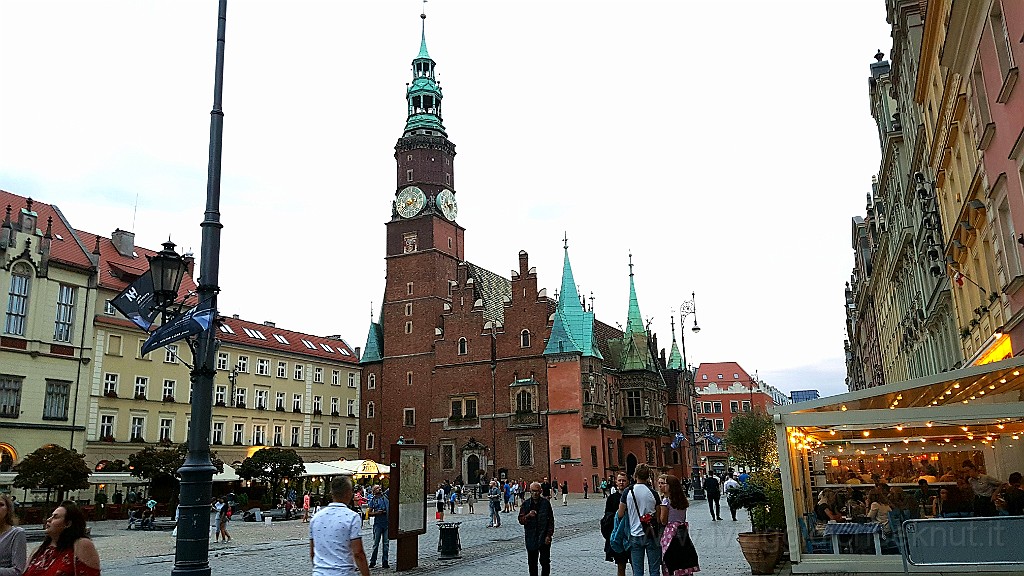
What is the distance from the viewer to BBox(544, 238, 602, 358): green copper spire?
6156 centimetres

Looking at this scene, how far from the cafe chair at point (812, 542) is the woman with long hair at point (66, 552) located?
440 inches

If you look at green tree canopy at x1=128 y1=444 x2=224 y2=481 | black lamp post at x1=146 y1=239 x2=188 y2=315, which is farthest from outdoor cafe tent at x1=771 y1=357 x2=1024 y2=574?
green tree canopy at x1=128 y1=444 x2=224 y2=481

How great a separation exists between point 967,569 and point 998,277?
28.3 feet

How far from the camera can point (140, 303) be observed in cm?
1081

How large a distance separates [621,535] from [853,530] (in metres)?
4.69

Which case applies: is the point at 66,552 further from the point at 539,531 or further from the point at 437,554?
the point at 437,554

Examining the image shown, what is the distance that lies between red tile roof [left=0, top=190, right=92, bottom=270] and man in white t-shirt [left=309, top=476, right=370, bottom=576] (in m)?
42.7

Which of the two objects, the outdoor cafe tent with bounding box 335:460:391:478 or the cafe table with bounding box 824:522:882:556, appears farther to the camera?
the outdoor cafe tent with bounding box 335:460:391:478

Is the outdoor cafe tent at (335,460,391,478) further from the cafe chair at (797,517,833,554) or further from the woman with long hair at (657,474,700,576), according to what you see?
the woman with long hair at (657,474,700,576)

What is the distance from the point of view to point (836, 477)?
14.1 m

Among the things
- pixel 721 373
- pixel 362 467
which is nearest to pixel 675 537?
pixel 362 467

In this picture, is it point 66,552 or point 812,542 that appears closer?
point 66,552

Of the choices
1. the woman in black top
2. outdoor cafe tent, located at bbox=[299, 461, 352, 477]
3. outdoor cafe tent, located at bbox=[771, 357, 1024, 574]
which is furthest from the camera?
outdoor cafe tent, located at bbox=[299, 461, 352, 477]

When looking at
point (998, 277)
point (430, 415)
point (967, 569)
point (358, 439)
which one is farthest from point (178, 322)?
point (358, 439)
